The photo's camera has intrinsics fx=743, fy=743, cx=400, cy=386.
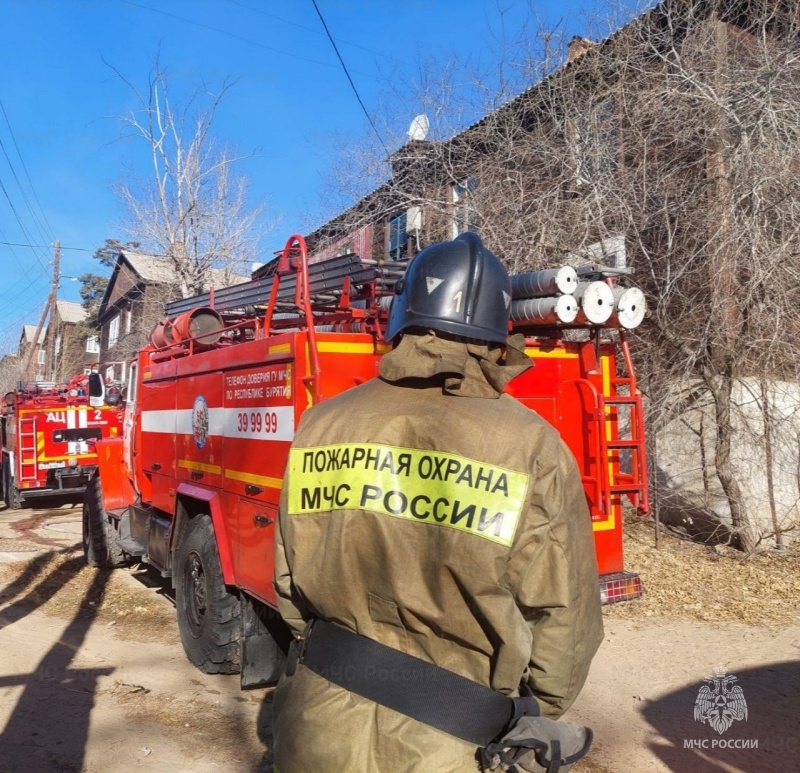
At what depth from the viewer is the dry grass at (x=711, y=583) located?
652 cm

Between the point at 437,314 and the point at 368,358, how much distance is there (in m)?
2.19

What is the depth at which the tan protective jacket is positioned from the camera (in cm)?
174

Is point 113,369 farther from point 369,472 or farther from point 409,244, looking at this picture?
point 369,472

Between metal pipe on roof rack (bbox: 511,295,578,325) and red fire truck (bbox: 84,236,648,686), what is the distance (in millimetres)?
18

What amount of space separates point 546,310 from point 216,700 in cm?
331

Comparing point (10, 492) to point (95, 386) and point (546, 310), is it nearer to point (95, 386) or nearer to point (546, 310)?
point (95, 386)

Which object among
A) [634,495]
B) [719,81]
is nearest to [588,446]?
[634,495]

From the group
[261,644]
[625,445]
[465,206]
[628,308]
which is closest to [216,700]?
[261,644]

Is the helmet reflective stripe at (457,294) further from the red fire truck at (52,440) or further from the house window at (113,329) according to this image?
the house window at (113,329)

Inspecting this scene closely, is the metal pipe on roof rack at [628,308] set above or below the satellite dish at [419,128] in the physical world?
below

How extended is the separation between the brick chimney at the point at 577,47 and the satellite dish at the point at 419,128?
2.25 metres

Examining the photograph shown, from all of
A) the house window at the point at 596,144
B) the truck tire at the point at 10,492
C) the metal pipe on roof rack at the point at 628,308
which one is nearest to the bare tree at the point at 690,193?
the house window at the point at 596,144

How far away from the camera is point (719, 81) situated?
8.41 meters

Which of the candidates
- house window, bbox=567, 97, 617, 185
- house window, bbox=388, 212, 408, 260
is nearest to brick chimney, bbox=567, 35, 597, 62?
house window, bbox=567, 97, 617, 185
